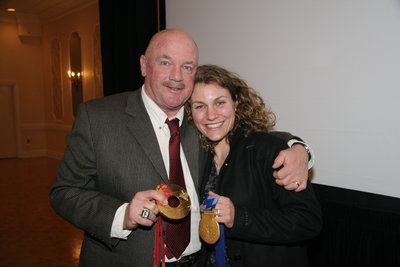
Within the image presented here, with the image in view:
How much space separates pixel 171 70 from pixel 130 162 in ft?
1.88

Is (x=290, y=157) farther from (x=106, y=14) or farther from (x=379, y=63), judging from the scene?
(x=106, y=14)

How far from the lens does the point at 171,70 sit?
6.17 feet

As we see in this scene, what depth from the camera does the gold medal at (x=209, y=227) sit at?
149 centimetres

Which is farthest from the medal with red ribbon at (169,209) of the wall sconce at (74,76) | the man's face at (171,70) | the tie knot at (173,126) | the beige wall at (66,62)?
the wall sconce at (74,76)

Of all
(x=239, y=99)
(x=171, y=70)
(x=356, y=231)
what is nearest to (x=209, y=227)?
(x=239, y=99)

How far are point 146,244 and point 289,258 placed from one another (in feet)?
2.50

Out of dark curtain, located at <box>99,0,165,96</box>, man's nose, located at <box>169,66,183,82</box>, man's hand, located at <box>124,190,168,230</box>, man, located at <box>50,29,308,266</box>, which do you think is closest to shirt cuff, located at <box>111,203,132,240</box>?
man, located at <box>50,29,308,266</box>

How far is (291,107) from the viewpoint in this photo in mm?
2715

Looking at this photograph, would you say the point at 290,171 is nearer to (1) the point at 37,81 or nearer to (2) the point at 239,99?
(2) the point at 239,99

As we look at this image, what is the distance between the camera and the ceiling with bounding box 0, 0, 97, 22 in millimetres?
9188

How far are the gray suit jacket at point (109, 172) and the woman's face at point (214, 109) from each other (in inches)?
11.8

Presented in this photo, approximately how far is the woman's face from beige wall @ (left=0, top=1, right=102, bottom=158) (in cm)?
918

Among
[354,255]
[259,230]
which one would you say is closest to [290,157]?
[259,230]

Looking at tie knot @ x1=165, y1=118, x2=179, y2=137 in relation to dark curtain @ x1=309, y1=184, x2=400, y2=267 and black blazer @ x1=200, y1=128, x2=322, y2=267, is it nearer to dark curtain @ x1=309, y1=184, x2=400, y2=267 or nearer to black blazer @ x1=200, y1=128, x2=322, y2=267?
black blazer @ x1=200, y1=128, x2=322, y2=267
